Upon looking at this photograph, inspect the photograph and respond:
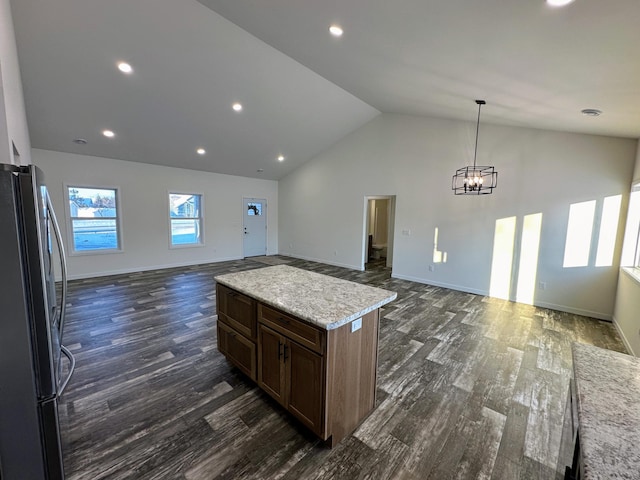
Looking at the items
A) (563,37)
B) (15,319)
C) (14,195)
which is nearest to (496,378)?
(563,37)

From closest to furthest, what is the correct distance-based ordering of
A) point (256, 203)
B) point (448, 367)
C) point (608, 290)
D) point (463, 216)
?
1. point (448, 367)
2. point (608, 290)
3. point (463, 216)
4. point (256, 203)

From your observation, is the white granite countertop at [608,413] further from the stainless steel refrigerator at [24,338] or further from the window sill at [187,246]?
the window sill at [187,246]

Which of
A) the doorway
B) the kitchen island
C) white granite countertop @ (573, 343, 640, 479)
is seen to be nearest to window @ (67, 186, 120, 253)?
the kitchen island

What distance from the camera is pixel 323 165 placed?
7742mm

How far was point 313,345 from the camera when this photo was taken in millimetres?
1708

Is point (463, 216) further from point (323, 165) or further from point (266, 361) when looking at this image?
point (266, 361)

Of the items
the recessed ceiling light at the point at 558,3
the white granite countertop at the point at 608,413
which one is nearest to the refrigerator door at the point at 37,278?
the white granite countertop at the point at 608,413

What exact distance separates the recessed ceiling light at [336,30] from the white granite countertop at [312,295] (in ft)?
7.65

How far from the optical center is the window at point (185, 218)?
23.4 feet

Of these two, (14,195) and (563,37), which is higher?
(563,37)

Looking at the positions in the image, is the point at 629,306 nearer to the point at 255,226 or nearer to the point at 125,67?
the point at 125,67

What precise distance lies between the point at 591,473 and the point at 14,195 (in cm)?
204

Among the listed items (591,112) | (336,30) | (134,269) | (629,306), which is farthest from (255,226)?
(629,306)

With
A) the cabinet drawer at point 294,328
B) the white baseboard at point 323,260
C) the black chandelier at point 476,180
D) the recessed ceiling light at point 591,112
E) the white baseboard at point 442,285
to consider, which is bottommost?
the white baseboard at point 442,285
